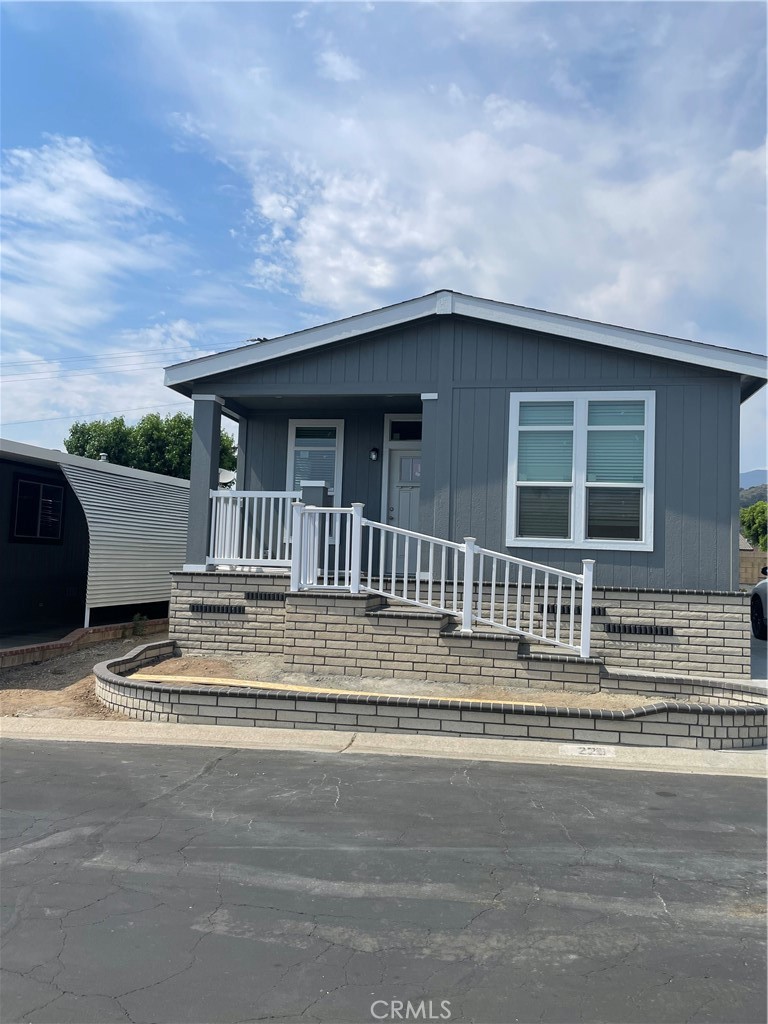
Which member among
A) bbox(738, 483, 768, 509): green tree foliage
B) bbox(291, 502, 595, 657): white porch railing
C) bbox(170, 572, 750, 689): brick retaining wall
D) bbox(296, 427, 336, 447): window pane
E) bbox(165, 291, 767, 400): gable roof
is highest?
bbox(738, 483, 768, 509): green tree foliage

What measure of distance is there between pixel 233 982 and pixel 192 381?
29.4 feet

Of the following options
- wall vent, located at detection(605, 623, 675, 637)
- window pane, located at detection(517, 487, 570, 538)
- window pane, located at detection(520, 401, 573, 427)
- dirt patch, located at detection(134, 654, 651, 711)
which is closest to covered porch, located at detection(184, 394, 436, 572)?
window pane, located at detection(520, 401, 573, 427)

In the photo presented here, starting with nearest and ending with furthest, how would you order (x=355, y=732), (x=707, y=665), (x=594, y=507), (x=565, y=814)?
(x=565, y=814) → (x=355, y=732) → (x=707, y=665) → (x=594, y=507)

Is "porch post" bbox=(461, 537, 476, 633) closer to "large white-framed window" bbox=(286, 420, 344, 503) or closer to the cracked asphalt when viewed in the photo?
the cracked asphalt

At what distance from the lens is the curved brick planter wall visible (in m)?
7.09

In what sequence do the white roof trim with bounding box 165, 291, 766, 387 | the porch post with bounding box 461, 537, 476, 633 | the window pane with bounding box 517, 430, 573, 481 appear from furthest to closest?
the window pane with bounding box 517, 430, 573, 481 < the white roof trim with bounding box 165, 291, 766, 387 < the porch post with bounding box 461, 537, 476, 633

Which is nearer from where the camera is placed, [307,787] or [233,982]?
[233,982]

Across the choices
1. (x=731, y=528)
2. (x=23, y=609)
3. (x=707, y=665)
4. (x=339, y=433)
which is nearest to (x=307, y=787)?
(x=707, y=665)

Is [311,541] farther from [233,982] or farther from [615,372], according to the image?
[233,982]

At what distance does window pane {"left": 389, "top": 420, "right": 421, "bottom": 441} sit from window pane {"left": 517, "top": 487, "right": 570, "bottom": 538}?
8.13ft

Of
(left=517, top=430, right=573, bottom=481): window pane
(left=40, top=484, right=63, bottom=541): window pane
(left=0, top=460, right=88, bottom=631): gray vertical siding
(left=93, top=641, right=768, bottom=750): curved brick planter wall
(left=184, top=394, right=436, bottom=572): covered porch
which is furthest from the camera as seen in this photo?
(left=40, top=484, right=63, bottom=541): window pane

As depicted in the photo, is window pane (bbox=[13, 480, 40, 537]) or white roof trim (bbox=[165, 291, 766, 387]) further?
window pane (bbox=[13, 480, 40, 537])

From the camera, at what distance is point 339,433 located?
39.7 ft

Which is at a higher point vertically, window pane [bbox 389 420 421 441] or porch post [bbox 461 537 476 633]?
window pane [bbox 389 420 421 441]
